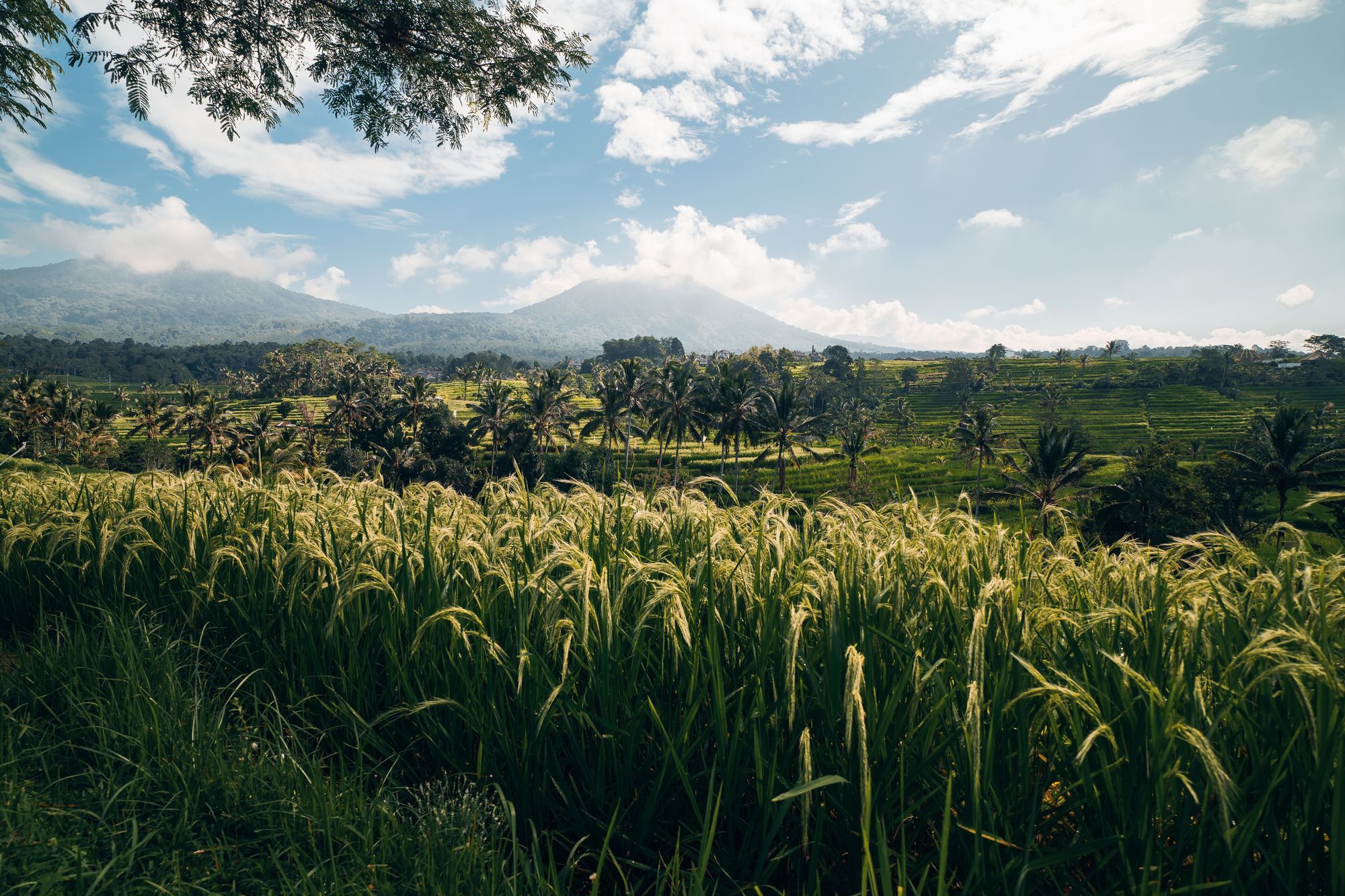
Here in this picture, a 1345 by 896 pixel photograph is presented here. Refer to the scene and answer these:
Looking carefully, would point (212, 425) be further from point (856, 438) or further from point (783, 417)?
point (856, 438)

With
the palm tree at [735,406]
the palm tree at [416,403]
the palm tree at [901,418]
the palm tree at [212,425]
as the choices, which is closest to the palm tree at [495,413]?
the palm tree at [416,403]

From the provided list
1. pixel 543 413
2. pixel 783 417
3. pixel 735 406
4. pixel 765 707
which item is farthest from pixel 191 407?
pixel 765 707

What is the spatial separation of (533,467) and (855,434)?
30.5m

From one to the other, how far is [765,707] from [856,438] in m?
54.7

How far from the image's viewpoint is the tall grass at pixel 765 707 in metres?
1.67

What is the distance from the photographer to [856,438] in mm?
54094

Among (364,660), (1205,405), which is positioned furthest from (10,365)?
(1205,405)

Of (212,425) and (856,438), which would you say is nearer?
(212,425)

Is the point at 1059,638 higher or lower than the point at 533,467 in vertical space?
higher

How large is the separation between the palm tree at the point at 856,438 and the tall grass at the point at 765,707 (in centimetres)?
4792

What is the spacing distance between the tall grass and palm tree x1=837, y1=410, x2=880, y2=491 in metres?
47.9

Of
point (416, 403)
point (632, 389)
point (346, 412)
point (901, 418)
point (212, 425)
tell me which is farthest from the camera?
point (901, 418)

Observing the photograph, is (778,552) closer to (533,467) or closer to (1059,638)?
(1059,638)

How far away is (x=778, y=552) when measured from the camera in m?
2.79
